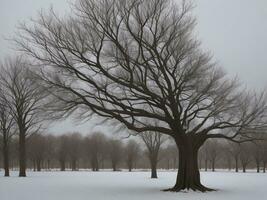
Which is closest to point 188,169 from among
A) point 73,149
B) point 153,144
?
point 153,144

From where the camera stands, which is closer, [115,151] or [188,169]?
[188,169]

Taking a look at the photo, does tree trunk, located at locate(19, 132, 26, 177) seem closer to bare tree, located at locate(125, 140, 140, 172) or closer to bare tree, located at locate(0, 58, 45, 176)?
bare tree, located at locate(0, 58, 45, 176)

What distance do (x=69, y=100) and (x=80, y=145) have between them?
64831mm

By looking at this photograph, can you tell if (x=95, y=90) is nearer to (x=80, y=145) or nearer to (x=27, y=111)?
A: (x=27, y=111)

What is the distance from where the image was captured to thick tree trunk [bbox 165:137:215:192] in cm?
2484

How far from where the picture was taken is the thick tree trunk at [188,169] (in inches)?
978

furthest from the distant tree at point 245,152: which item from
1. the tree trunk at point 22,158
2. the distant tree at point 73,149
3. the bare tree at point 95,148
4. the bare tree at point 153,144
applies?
the distant tree at point 73,149

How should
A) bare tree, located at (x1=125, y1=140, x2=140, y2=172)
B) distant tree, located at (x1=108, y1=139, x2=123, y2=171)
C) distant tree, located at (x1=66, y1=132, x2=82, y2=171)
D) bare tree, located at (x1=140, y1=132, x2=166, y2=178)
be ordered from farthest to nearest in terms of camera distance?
distant tree, located at (x1=108, y1=139, x2=123, y2=171)
bare tree, located at (x1=125, y1=140, x2=140, y2=172)
distant tree, located at (x1=66, y1=132, x2=82, y2=171)
bare tree, located at (x1=140, y1=132, x2=166, y2=178)

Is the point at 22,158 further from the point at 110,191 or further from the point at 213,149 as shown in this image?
the point at 213,149

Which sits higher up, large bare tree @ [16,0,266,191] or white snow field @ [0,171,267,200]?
large bare tree @ [16,0,266,191]

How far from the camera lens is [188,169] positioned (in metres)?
25.2

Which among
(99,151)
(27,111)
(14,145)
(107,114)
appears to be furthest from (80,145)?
(107,114)

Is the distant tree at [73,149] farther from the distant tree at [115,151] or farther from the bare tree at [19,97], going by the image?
the bare tree at [19,97]

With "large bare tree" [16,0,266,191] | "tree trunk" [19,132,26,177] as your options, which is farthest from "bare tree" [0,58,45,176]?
"large bare tree" [16,0,266,191]
